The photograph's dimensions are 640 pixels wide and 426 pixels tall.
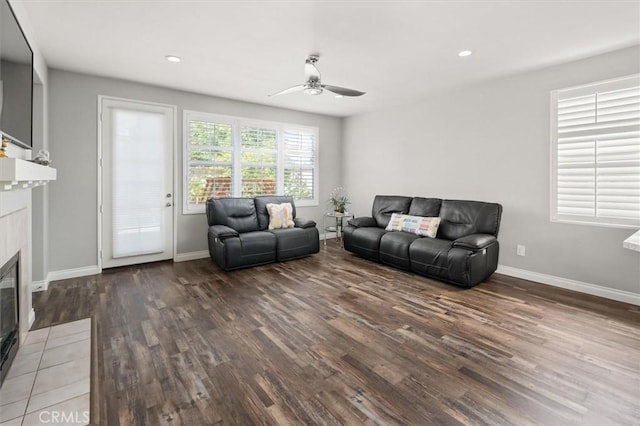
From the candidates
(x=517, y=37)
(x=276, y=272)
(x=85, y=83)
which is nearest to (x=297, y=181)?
(x=276, y=272)

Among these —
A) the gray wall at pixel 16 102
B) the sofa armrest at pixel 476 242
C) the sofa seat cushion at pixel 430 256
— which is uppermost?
the gray wall at pixel 16 102

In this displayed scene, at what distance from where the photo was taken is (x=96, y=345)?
241 cm

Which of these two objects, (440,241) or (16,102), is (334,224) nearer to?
(440,241)

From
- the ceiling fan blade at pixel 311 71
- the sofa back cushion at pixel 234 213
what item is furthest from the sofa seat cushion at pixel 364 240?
the ceiling fan blade at pixel 311 71

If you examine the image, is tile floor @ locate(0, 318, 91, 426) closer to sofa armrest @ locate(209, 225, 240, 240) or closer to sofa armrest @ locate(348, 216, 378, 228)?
sofa armrest @ locate(209, 225, 240, 240)

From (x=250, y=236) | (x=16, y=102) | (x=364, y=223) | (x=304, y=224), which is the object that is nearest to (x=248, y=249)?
(x=250, y=236)

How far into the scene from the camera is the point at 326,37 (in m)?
3.04

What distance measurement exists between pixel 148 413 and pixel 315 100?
484 centimetres

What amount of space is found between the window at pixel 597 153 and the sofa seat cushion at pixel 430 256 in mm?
1396

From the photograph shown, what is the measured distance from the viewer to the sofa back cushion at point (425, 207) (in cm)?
478

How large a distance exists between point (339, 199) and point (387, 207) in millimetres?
1565

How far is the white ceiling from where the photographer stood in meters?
2.54

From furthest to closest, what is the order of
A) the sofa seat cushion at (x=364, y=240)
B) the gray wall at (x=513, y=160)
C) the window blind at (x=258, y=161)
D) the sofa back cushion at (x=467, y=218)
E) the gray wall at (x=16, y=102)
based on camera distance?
1. the window blind at (x=258, y=161)
2. the sofa seat cushion at (x=364, y=240)
3. the sofa back cushion at (x=467, y=218)
4. the gray wall at (x=513, y=160)
5. the gray wall at (x=16, y=102)

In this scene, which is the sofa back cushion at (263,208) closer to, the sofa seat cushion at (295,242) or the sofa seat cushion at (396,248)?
the sofa seat cushion at (295,242)
